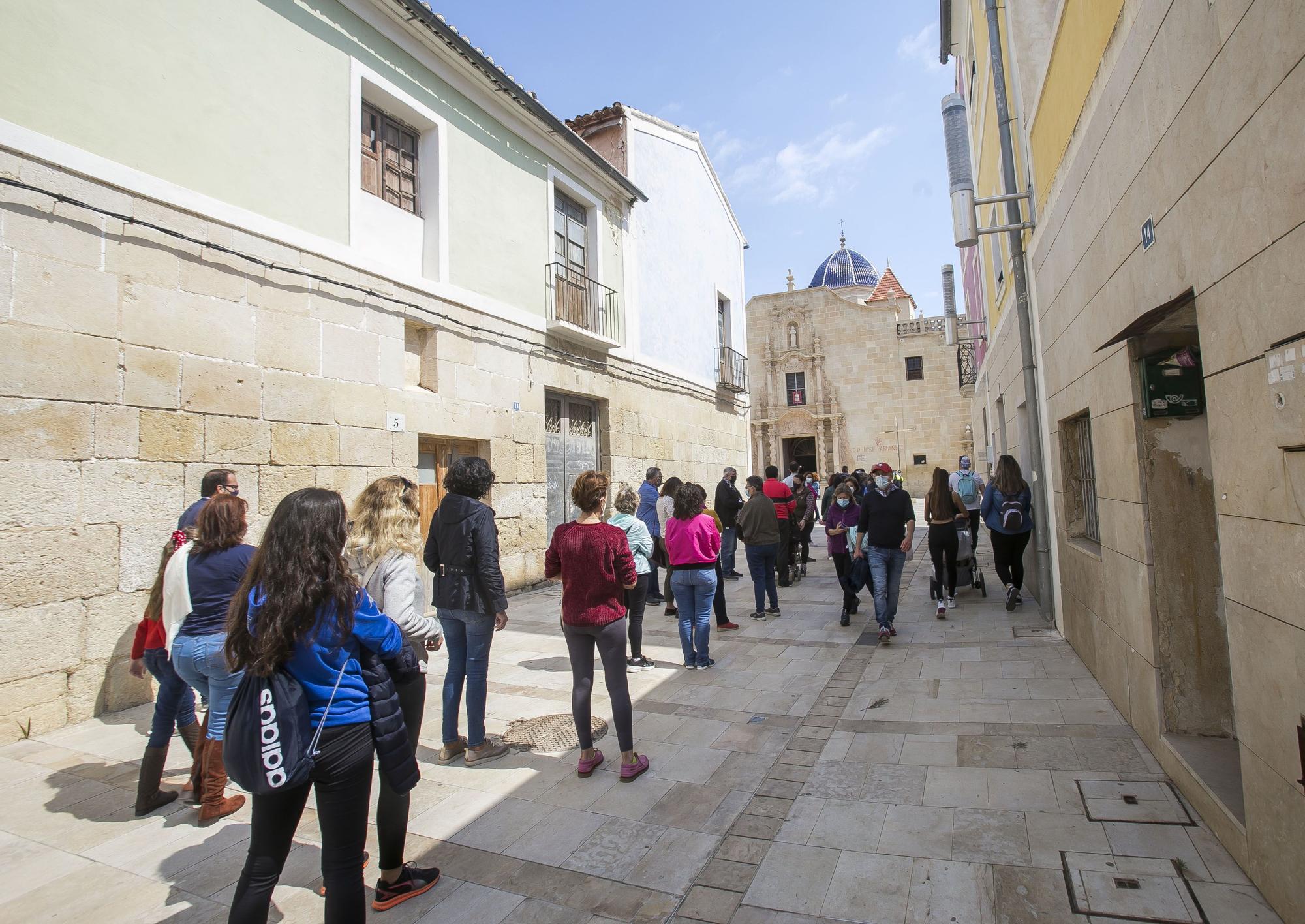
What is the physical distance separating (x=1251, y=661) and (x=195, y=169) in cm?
767

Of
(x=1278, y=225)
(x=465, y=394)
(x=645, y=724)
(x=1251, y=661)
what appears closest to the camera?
(x=1278, y=225)

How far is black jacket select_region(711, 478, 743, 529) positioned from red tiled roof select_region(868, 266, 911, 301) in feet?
90.4

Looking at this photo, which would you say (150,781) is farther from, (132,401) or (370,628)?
(132,401)

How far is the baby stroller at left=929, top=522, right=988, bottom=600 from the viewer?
26.4 feet

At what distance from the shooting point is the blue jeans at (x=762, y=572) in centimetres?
773

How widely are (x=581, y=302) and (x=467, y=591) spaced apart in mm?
8192

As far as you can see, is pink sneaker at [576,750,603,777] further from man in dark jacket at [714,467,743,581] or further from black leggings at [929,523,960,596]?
man in dark jacket at [714,467,743,581]

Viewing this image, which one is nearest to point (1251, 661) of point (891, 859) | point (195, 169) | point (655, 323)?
point (891, 859)

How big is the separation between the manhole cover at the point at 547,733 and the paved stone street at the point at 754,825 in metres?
0.15

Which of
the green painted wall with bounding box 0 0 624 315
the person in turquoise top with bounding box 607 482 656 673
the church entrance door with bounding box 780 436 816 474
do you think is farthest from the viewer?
the church entrance door with bounding box 780 436 816 474

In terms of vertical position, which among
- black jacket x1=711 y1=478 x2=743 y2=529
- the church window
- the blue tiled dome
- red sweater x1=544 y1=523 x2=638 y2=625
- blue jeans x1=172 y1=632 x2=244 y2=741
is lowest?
blue jeans x1=172 y1=632 x2=244 y2=741

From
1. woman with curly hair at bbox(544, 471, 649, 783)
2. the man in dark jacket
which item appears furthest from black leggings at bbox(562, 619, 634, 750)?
the man in dark jacket

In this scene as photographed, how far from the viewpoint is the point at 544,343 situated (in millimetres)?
10281

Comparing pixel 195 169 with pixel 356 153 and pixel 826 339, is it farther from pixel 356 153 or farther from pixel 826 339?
pixel 826 339
